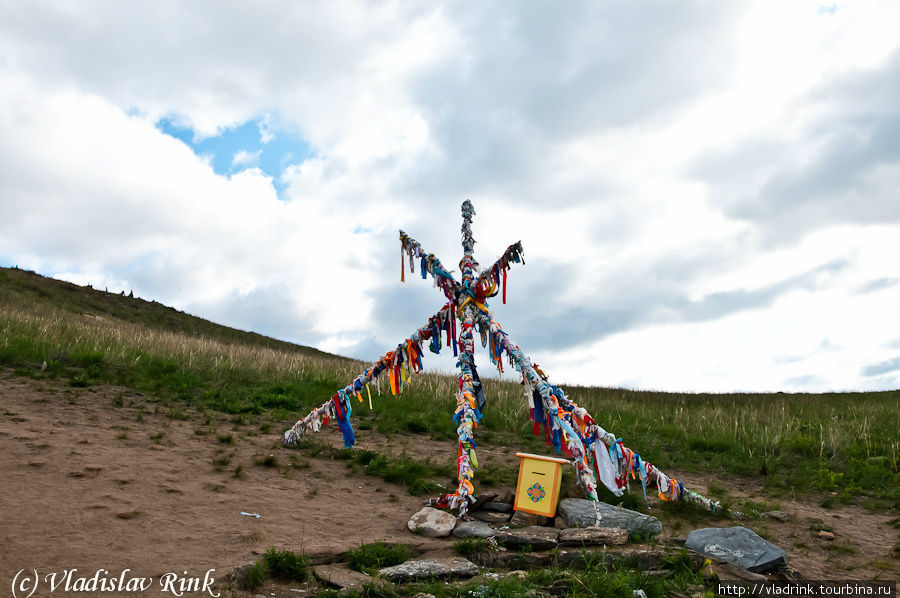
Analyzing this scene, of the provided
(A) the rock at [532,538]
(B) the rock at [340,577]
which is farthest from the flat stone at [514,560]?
(B) the rock at [340,577]

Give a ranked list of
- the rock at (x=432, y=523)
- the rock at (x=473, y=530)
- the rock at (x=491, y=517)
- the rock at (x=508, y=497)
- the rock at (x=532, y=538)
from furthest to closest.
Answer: the rock at (x=508, y=497) → the rock at (x=491, y=517) → the rock at (x=432, y=523) → the rock at (x=473, y=530) → the rock at (x=532, y=538)

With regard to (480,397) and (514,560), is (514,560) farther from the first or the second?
(480,397)

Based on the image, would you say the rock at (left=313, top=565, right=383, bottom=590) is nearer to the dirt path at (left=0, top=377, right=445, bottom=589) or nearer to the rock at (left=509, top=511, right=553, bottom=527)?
the dirt path at (left=0, top=377, right=445, bottom=589)

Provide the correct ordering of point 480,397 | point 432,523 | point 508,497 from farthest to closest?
point 480,397
point 508,497
point 432,523

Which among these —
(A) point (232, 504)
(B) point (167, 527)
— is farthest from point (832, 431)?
(B) point (167, 527)

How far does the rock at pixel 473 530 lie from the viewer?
627cm

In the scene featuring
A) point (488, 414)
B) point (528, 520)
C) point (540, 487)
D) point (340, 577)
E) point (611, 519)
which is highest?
point (488, 414)

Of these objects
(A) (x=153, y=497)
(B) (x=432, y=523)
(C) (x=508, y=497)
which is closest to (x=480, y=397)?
(C) (x=508, y=497)

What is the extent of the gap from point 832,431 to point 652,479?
20.3 feet

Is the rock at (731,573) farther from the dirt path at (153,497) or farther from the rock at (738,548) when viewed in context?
the dirt path at (153,497)

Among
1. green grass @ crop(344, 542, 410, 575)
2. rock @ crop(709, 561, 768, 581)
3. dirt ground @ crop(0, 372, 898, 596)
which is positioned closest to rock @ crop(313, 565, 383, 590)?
green grass @ crop(344, 542, 410, 575)

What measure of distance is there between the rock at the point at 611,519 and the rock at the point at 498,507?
71 cm

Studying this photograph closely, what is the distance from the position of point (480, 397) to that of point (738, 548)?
3601 millimetres

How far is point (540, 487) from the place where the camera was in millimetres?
6875
